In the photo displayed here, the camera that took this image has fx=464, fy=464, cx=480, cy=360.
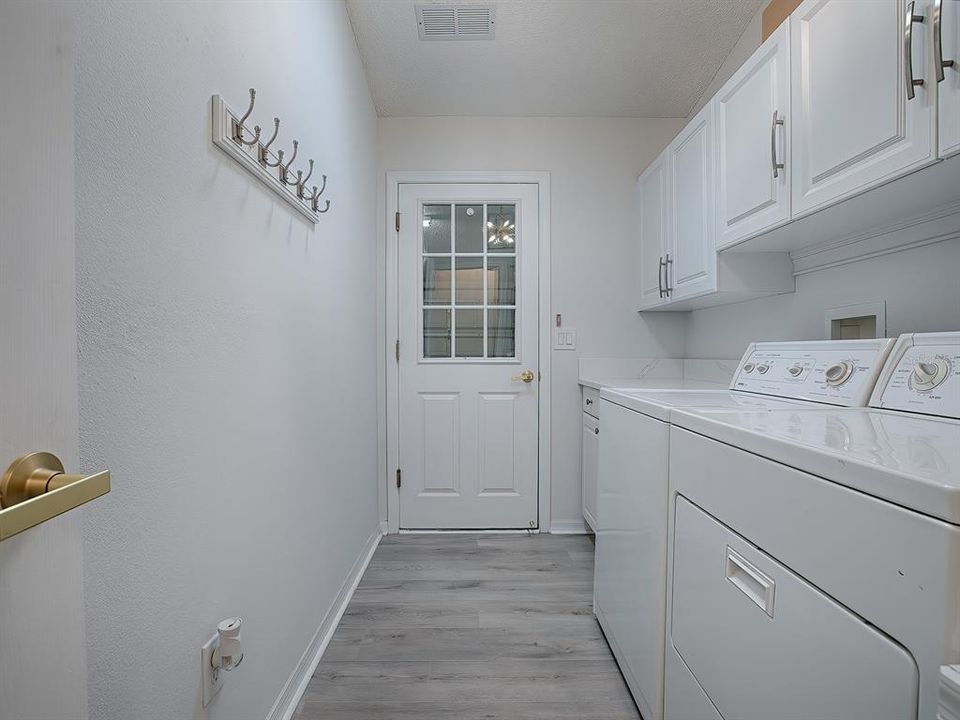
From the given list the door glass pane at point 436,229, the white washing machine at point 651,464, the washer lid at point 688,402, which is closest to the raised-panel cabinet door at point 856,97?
the white washing machine at point 651,464

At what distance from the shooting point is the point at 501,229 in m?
2.78

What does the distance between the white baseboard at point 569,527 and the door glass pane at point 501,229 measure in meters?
Result: 1.65

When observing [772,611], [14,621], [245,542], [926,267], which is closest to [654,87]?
[926,267]

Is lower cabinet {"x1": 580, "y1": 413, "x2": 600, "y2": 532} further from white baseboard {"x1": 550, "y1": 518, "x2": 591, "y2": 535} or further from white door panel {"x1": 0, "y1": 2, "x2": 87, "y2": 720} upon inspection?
white door panel {"x1": 0, "y1": 2, "x2": 87, "y2": 720}

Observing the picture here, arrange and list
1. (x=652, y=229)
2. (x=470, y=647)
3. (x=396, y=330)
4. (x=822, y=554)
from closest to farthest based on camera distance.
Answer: (x=822, y=554) → (x=470, y=647) → (x=652, y=229) → (x=396, y=330)

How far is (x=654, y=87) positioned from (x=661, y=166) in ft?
1.69

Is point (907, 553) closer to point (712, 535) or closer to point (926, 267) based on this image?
point (712, 535)

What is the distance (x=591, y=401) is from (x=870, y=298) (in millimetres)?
1351

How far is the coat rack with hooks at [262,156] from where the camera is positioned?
960mm

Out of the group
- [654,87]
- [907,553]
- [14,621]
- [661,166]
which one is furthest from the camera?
[654,87]

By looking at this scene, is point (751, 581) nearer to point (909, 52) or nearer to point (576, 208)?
point (909, 52)

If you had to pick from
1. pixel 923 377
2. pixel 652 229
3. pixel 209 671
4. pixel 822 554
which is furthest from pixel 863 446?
pixel 652 229

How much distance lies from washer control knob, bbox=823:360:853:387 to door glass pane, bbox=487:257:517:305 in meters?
1.72

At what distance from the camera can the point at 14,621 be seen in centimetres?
38
